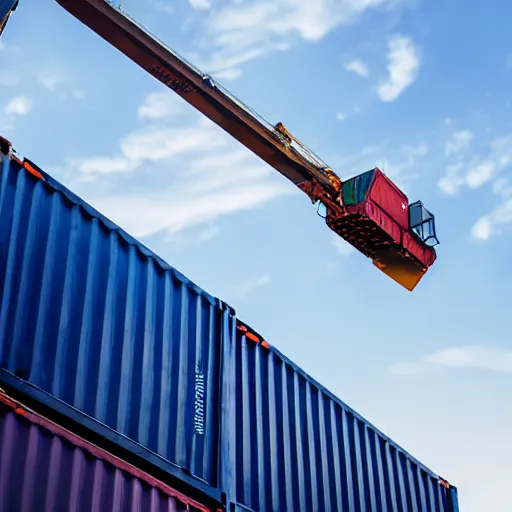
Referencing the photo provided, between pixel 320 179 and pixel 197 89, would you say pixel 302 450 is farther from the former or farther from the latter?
pixel 320 179

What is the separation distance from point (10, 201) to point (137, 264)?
1930mm

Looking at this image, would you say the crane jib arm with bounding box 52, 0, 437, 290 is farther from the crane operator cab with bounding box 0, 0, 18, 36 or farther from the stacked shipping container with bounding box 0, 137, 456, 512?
the stacked shipping container with bounding box 0, 137, 456, 512

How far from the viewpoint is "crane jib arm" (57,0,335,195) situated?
52.6 ft

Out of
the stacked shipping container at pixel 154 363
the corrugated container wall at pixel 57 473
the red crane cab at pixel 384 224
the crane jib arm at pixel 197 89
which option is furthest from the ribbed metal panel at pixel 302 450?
the crane jib arm at pixel 197 89

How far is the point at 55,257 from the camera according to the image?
8.68m

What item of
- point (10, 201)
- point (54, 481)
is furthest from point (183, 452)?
point (10, 201)

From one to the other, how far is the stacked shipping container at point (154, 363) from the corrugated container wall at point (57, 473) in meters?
0.48

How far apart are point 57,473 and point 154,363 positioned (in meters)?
2.28

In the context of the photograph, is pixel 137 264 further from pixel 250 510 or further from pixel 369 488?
pixel 369 488

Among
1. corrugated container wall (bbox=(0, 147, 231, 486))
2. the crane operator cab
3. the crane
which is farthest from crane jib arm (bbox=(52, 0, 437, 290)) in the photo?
corrugated container wall (bbox=(0, 147, 231, 486))

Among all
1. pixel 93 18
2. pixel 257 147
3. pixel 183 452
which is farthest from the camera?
pixel 257 147

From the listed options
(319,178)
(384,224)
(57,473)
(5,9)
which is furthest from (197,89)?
(57,473)

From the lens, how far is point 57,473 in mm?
7297

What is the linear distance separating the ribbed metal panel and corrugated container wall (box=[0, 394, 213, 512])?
79.9 inches
